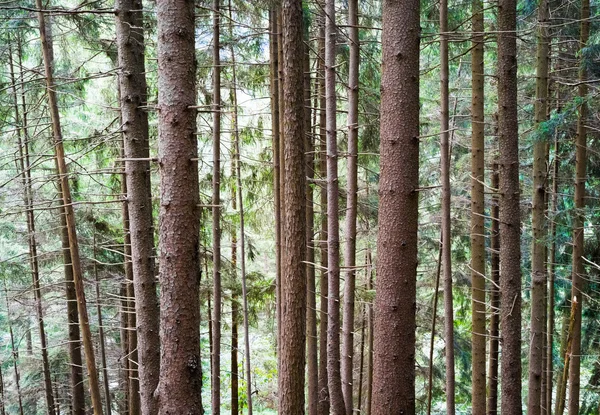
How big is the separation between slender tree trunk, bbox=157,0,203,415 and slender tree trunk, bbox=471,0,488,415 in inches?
196

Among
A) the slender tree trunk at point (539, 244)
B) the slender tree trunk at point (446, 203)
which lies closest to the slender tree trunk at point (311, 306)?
the slender tree trunk at point (446, 203)

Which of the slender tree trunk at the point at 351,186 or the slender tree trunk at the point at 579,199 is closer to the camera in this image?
the slender tree trunk at the point at 351,186

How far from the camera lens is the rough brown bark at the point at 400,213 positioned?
14.5 ft

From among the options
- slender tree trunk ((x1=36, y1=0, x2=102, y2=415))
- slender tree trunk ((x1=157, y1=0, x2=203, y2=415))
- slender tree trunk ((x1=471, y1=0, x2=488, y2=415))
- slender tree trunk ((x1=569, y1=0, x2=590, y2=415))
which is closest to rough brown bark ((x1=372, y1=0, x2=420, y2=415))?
slender tree trunk ((x1=157, y1=0, x2=203, y2=415))

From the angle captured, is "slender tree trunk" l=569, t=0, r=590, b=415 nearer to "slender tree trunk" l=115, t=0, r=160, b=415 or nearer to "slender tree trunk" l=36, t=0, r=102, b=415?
"slender tree trunk" l=115, t=0, r=160, b=415

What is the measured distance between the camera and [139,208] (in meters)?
6.05

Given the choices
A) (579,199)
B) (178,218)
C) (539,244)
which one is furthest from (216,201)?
(579,199)

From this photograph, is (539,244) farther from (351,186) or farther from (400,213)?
(400,213)

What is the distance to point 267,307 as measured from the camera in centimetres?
1100

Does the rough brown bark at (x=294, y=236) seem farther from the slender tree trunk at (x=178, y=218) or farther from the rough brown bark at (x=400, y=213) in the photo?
the slender tree trunk at (x=178, y=218)

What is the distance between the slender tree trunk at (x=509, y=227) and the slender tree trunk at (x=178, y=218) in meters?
3.97

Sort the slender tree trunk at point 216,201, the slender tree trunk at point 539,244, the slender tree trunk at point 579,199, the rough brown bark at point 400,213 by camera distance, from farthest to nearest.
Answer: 1. the slender tree trunk at point 216,201
2. the slender tree trunk at point 579,199
3. the slender tree trunk at point 539,244
4. the rough brown bark at point 400,213

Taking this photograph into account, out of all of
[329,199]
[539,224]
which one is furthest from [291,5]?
[539,224]

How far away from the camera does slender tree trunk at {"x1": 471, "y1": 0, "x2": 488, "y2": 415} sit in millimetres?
7605
